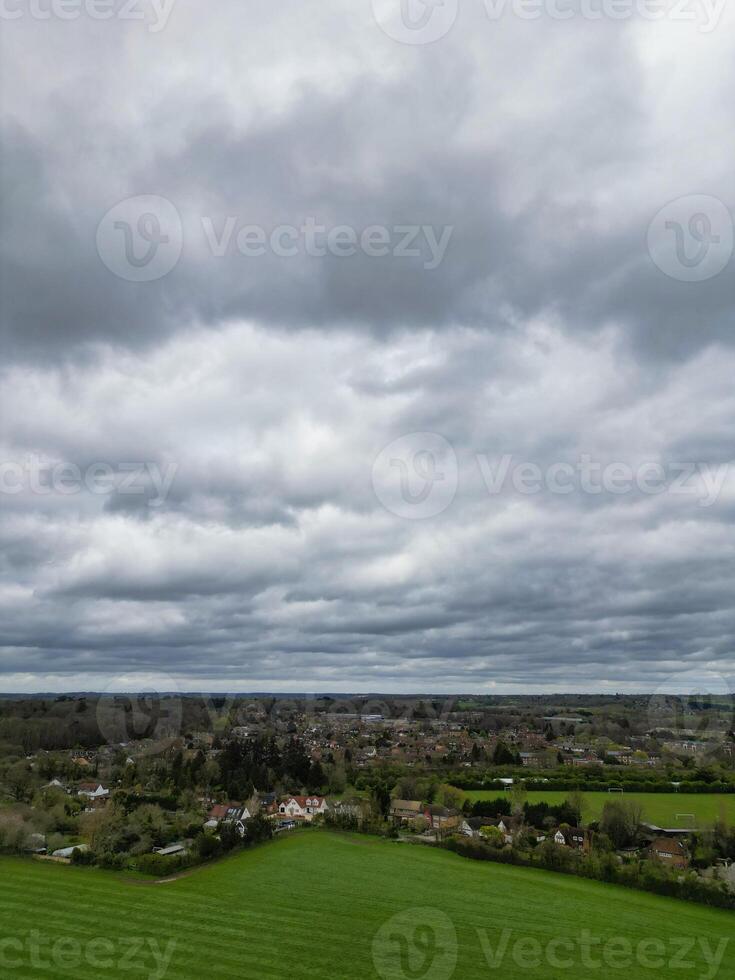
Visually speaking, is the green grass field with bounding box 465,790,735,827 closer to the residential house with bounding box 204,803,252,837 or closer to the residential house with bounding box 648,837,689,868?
the residential house with bounding box 648,837,689,868

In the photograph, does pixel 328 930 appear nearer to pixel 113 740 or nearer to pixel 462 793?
pixel 462 793

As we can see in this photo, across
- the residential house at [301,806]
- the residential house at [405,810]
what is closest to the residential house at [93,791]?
the residential house at [301,806]

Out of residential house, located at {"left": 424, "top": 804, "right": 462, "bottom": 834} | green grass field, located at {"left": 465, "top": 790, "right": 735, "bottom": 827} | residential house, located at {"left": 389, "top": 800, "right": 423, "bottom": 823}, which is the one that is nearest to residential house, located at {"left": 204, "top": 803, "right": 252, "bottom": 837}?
residential house, located at {"left": 389, "top": 800, "right": 423, "bottom": 823}

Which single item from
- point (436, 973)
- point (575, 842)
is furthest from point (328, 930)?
point (575, 842)

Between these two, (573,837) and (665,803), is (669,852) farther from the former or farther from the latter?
(665,803)

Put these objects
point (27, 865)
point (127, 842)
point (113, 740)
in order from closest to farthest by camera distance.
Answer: point (27, 865) → point (127, 842) → point (113, 740)

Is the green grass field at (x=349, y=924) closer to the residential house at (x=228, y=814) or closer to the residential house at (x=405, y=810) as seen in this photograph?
the residential house at (x=228, y=814)

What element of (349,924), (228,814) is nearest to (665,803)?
(228,814)
